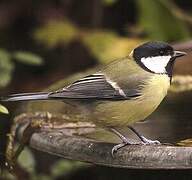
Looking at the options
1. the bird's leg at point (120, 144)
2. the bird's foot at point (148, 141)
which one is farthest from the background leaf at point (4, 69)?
the bird's foot at point (148, 141)

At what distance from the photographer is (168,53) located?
2.76 metres

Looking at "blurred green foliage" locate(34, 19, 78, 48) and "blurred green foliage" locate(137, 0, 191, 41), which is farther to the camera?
"blurred green foliage" locate(34, 19, 78, 48)

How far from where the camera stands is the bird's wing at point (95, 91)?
266cm

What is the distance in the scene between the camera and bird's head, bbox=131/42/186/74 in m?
2.75

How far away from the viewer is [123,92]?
8.76 ft

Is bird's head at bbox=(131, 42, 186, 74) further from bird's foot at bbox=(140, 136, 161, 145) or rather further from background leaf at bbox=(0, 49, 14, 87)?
background leaf at bbox=(0, 49, 14, 87)

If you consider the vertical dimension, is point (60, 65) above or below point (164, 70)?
below

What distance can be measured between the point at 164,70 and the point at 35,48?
2.62 m

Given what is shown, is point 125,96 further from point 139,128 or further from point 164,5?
point 164,5

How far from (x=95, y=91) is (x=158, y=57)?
0.30 meters

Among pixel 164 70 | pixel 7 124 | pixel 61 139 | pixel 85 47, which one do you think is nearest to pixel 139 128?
pixel 164 70

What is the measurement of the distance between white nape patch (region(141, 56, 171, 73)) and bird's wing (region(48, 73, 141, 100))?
155mm

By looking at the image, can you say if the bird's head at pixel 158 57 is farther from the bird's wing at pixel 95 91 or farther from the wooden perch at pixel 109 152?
the wooden perch at pixel 109 152

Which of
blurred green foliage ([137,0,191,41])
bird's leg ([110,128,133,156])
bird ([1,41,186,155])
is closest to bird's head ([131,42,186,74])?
bird ([1,41,186,155])
